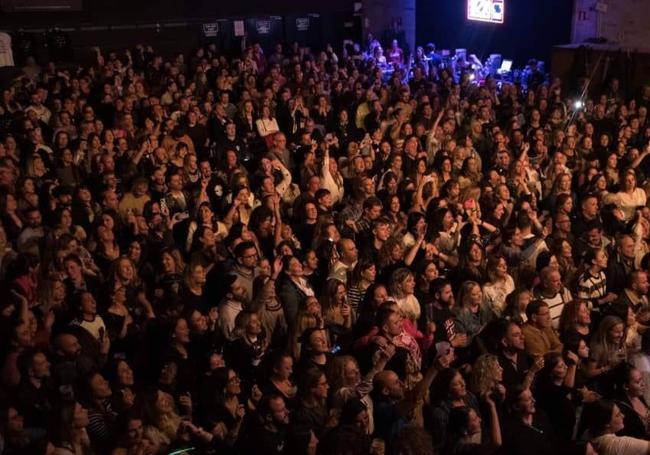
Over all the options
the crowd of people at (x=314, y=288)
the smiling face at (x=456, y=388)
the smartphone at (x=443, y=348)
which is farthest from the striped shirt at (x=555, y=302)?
the smiling face at (x=456, y=388)

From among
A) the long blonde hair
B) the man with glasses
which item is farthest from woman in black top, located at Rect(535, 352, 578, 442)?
the long blonde hair

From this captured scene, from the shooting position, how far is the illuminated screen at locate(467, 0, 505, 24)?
14.7 m

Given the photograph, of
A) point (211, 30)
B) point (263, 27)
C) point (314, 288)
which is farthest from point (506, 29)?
point (314, 288)

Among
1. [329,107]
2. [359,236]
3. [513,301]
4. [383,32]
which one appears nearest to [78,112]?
[329,107]

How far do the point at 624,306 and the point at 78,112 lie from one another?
652cm

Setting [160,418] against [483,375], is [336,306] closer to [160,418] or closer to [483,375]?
[483,375]

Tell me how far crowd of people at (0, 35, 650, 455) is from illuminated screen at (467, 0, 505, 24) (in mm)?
7212

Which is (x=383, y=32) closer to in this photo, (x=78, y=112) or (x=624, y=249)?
(x=78, y=112)

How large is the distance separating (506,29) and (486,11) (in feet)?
2.39

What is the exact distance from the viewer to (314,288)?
4.78 m

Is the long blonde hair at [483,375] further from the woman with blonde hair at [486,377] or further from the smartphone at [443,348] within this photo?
the smartphone at [443,348]

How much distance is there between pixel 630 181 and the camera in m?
6.20

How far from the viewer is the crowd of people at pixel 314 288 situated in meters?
3.27

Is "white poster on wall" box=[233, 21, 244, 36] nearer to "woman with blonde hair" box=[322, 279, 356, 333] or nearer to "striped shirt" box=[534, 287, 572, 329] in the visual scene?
"woman with blonde hair" box=[322, 279, 356, 333]
